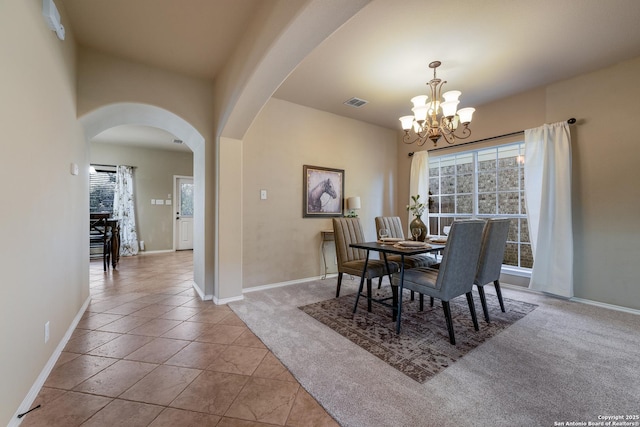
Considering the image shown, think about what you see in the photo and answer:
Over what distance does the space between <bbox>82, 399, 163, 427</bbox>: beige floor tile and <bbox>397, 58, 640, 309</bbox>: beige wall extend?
4378mm

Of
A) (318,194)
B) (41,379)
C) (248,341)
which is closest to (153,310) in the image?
(41,379)

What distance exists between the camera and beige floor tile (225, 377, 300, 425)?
4.55ft

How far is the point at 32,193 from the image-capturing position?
156 centimetres

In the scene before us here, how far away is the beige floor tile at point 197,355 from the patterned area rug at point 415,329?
98 centimetres

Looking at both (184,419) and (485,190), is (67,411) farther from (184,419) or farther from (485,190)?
(485,190)

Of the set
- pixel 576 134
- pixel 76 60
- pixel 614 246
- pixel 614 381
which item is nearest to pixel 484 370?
pixel 614 381

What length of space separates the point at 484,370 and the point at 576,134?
3180 millimetres

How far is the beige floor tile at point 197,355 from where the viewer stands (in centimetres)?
187

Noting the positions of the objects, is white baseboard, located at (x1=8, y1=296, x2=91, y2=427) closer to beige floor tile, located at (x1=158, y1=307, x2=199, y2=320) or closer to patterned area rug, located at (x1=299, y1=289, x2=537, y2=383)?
beige floor tile, located at (x1=158, y1=307, x2=199, y2=320)

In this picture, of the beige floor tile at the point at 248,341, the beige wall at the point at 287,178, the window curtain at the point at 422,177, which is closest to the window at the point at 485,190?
the window curtain at the point at 422,177

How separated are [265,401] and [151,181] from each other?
6872mm

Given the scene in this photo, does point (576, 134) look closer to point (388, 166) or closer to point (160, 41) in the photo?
point (388, 166)

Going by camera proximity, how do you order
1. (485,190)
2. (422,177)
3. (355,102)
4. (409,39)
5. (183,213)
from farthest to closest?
(183,213) < (422,177) < (485,190) < (355,102) < (409,39)

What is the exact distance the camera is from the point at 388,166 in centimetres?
512
